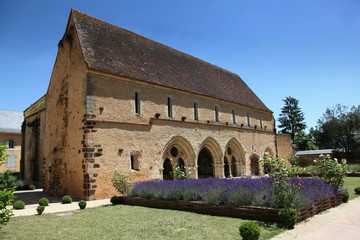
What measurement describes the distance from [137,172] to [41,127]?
11219 millimetres

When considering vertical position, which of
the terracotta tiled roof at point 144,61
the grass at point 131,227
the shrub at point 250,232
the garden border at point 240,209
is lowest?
the grass at point 131,227

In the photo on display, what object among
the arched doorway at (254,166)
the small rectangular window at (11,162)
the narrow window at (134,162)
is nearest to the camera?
the narrow window at (134,162)

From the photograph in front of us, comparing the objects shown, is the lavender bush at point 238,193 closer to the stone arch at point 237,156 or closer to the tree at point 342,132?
the stone arch at point 237,156

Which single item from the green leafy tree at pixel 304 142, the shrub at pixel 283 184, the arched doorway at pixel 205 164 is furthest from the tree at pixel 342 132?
the shrub at pixel 283 184

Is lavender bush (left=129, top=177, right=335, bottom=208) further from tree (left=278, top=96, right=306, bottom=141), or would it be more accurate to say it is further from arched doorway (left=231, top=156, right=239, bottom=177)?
tree (left=278, top=96, right=306, bottom=141)

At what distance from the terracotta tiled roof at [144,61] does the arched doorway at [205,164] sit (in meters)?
4.75

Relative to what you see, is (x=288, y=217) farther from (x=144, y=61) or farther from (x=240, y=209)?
(x=144, y=61)

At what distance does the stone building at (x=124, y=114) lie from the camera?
12680 millimetres

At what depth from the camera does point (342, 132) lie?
31.2 metres

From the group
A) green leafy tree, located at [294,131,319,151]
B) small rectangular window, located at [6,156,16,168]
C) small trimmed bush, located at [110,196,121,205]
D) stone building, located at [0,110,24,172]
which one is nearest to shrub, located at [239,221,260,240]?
small trimmed bush, located at [110,196,121,205]

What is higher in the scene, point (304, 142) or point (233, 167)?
point (304, 142)

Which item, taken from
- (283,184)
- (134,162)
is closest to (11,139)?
(134,162)

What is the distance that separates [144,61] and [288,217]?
43.2 ft

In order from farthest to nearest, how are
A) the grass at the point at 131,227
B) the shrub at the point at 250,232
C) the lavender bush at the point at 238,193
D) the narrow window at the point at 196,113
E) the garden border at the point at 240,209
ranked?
the narrow window at the point at 196,113, the lavender bush at the point at 238,193, the garden border at the point at 240,209, the grass at the point at 131,227, the shrub at the point at 250,232
